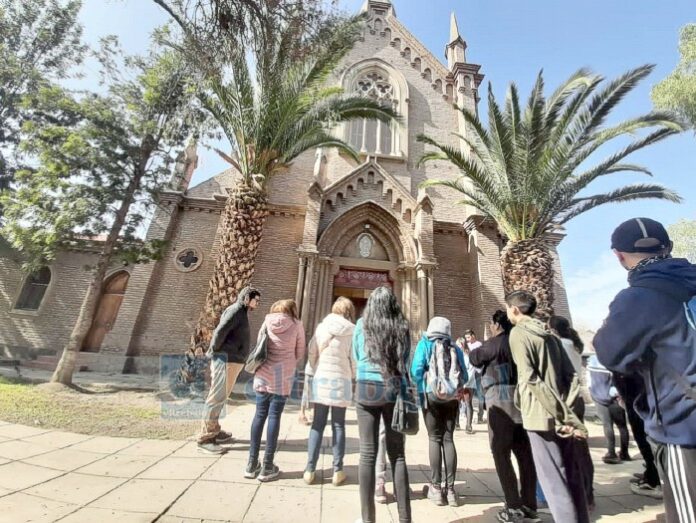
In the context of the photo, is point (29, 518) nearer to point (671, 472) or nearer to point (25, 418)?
point (25, 418)

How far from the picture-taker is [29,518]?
2.41 m

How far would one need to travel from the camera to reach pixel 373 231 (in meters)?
12.2

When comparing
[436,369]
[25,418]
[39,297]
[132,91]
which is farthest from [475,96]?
[39,297]

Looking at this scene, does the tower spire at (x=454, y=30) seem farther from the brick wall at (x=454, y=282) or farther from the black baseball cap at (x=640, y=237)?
the black baseball cap at (x=640, y=237)

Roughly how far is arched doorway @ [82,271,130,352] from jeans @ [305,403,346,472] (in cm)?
1192

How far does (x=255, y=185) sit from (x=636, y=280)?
806 centimetres

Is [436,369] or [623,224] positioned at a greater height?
[623,224]

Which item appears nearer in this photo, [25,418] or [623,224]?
[623,224]

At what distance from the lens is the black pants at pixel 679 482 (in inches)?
55.5

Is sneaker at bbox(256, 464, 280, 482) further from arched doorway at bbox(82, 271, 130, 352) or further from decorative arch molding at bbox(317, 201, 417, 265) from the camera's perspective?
arched doorway at bbox(82, 271, 130, 352)

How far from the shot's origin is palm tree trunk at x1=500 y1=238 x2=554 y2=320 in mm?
7906

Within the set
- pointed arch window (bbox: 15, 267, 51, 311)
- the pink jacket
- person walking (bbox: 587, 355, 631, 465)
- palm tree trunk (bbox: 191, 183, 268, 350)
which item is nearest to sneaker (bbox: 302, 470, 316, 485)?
the pink jacket

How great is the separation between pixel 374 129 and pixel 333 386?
14.3 m

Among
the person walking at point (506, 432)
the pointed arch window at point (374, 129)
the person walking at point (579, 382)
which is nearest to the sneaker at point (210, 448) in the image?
the person walking at point (506, 432)
